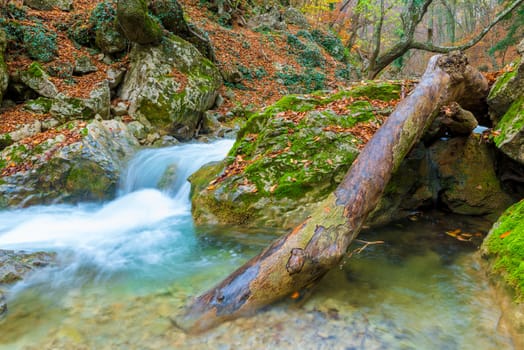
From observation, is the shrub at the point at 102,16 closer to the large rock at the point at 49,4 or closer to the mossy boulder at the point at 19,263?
the large rock at the point at 49,4

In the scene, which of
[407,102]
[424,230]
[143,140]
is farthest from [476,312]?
[143,140]

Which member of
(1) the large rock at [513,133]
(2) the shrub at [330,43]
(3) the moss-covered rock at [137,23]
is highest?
(2) the shrub at [330,43]

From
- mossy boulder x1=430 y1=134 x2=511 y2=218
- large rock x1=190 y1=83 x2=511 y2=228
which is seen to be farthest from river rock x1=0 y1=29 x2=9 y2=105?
mossy boulder x1=430 y1=134 x2=511 y2=218

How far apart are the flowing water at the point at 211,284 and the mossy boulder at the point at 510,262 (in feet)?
0.45

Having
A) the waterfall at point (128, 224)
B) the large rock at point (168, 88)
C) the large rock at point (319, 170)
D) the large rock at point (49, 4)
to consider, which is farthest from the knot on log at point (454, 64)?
the large rock at point (49, 4)

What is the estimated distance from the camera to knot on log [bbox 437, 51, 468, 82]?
13.4ft

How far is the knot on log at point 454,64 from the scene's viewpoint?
13.4ft

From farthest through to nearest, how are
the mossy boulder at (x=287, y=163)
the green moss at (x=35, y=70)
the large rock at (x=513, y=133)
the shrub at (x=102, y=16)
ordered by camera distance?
the shrub at (x=102, y=16) → the green moss at (x=35, y=70) → the mossy boulder at (x=287, y=163) → the large rock at (x=513, y=133)

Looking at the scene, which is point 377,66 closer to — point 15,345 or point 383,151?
point 383,151

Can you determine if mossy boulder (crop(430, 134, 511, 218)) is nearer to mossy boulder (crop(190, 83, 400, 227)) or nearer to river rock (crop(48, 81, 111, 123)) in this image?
mossy boulder (crop(190, 83, 400, 227))

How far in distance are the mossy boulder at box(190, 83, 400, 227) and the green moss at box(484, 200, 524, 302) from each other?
188 cm

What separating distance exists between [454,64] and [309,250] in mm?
3421

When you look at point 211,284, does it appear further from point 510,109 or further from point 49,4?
point 49,4

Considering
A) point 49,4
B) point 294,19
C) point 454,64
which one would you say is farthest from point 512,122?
point 294,19
